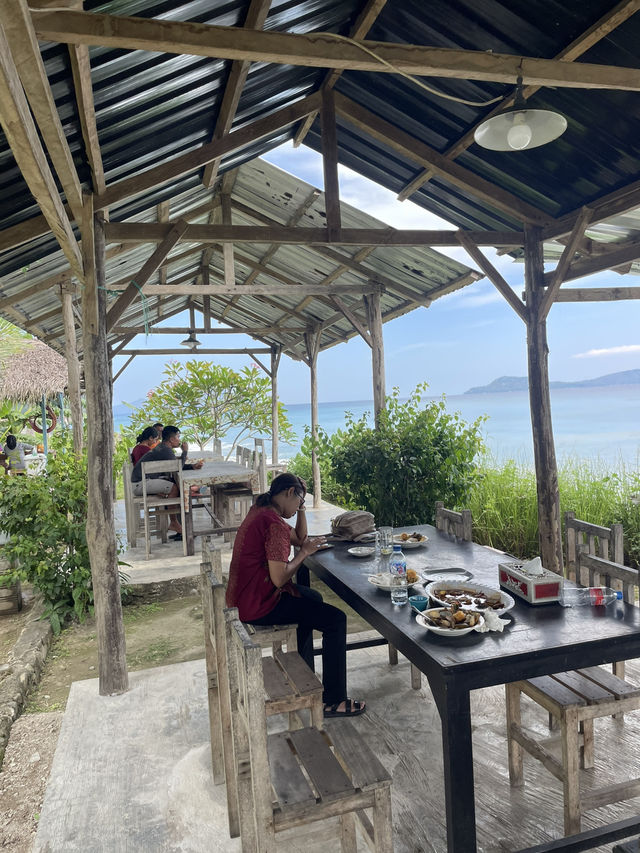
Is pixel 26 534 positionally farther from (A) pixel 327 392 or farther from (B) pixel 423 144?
(A) pixel 327 392

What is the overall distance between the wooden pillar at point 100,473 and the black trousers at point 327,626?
47.7 inches

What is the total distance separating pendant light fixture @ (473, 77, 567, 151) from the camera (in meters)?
2.56

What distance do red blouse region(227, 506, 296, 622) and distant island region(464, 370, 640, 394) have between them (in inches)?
3913

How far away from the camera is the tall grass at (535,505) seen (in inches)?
228

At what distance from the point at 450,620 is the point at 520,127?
2.09 meters

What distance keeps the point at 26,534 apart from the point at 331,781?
3.85m

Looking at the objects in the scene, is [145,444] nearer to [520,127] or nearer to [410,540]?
[410,540]

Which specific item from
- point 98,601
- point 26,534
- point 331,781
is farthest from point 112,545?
Result: point 331,781

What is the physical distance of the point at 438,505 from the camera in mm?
4125

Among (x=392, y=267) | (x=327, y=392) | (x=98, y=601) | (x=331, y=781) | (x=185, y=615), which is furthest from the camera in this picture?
(x=327, y=392)

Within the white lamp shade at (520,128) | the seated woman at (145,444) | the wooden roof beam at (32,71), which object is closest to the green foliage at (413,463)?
the seated woman at (145,444)

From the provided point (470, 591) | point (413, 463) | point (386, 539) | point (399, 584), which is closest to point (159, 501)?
point (413, 463)

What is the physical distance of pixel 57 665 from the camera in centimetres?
420

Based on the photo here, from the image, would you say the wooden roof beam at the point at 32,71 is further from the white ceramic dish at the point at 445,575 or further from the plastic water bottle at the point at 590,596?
the plastic water bottle at the point at 590,596
